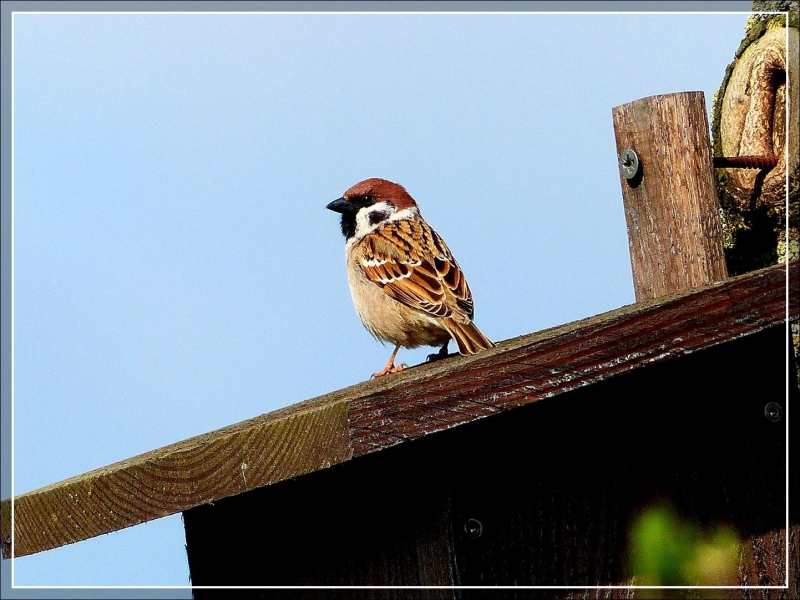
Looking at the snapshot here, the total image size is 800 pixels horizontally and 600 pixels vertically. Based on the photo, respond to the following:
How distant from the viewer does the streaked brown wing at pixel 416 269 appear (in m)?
4.82

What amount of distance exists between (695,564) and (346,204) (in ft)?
10.2

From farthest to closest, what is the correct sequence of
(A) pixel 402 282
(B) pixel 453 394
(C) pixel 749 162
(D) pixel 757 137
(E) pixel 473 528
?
(A) pixel 402 282
(D) pixel 757 137
(C) pixel 749 162
(E) pixel 473 528
(B) pixel 453 394

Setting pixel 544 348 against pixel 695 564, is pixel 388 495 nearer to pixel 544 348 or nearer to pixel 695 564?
pixel 544 348

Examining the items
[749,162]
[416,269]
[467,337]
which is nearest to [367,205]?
[416,269]

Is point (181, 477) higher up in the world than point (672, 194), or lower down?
lower down

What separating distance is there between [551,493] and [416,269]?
2.12 m

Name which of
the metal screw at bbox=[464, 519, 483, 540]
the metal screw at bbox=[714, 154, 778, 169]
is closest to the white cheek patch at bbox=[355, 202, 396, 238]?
the metal screw at bbox=[714, 154, 778, 169]

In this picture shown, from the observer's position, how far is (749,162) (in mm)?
3598

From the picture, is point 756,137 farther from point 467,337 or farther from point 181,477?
point 181,477

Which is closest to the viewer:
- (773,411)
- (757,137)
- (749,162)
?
(773,411)

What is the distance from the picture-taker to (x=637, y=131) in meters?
3.72

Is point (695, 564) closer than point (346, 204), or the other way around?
point (695, 564)

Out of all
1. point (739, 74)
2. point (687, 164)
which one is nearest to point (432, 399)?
point (687, 164)

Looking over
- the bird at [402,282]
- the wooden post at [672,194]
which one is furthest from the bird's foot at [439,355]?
the wooden post at [672,194]
